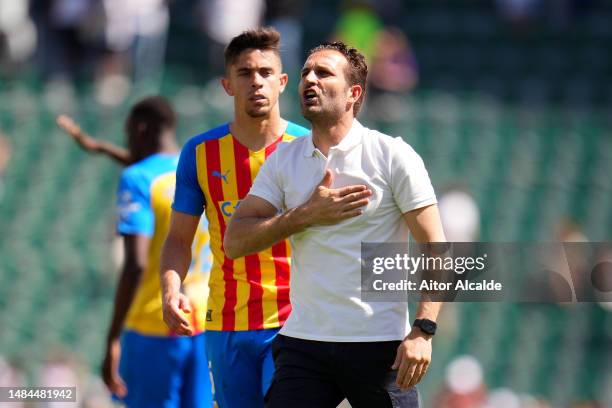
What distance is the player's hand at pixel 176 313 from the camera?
552 centimetres

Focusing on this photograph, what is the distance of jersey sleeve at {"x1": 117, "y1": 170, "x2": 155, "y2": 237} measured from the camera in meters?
7.39

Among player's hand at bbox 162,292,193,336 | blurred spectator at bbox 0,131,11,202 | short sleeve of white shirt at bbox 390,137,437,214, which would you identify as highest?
blurred spectator at bbox 0,131,11,202

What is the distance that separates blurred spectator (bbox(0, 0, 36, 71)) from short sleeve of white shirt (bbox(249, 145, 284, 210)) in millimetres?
10602

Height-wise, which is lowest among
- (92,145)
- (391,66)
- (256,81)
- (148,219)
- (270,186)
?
(270,186)

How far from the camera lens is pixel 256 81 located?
19.8ft

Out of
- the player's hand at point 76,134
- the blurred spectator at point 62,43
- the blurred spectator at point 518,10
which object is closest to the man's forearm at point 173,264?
the player's hand at point 76,134

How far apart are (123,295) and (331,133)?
8.49ft

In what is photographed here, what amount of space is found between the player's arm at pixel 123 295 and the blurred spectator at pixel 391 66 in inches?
299

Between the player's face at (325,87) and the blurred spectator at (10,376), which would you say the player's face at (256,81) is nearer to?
the player's face at (325,87)

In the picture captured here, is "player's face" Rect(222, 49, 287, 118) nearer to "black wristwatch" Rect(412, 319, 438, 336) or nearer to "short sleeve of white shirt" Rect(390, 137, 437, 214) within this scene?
"short sleeve of white shirt" Rect(390, 137, 437, 214)

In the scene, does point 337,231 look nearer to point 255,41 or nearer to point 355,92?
point 355,92

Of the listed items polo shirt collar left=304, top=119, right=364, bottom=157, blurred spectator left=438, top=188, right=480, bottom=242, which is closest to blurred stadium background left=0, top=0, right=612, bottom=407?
blurred spectator left=438, top=188, right=480, bottom=242

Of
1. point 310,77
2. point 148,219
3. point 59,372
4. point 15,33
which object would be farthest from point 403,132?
point 310,77

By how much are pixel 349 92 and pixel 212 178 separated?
1.10 meters
